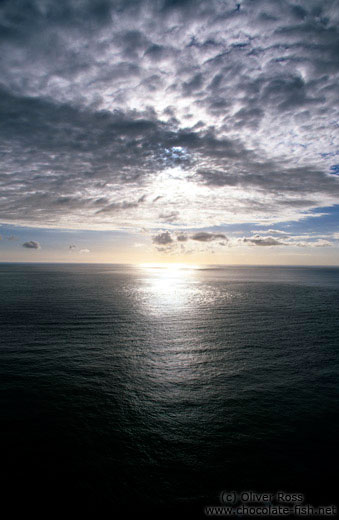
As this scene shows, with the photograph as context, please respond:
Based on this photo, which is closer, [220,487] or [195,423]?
[220,487]

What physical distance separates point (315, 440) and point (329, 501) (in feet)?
17.1

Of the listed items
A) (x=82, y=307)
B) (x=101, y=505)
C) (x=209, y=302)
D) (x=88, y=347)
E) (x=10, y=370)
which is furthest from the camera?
(x=209, y=302)

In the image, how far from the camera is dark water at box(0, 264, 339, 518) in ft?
52.2

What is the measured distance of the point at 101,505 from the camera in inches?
579

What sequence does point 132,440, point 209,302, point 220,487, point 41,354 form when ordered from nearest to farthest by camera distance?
point 220,487 → point 132,440 → point 41,354 → point 209,302

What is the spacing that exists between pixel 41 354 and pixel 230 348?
2865 cm

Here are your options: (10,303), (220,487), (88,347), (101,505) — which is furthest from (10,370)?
(10,303)

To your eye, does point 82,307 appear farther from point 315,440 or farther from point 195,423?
point 315,440

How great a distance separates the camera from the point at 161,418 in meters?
22.3

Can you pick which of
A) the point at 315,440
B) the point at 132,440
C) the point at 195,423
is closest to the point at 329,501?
the point at 315,440

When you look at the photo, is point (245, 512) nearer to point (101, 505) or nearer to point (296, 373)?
point (101, 505)

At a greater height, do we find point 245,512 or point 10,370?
point 10,370

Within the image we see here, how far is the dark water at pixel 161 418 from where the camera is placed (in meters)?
15.9

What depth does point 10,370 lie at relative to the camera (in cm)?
3014
